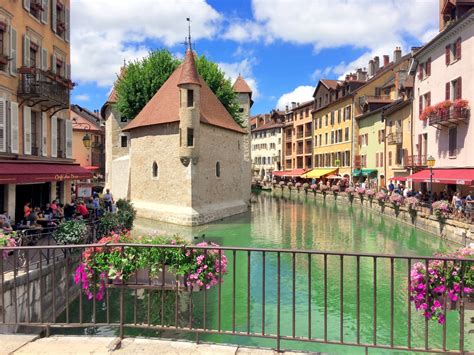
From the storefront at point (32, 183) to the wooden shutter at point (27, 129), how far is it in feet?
2.38

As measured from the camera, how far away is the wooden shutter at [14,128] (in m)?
14.9

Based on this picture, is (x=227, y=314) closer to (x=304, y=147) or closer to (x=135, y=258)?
(x=135, y=258)

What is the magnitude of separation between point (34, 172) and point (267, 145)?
7138 cm

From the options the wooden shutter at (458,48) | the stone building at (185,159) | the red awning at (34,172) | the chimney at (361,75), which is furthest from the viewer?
the chimney at (361,75)

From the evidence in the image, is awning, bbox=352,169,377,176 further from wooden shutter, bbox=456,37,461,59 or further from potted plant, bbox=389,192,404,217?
wooden shutter, bbox=456,37,461,59

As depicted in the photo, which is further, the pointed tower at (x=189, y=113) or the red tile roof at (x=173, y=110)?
the red tile roof at (x=173, y=110)

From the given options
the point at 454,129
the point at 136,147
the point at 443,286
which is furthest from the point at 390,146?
the point at 443,286

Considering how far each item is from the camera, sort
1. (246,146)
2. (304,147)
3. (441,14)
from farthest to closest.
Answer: (304,147), (246,146), (441,14)

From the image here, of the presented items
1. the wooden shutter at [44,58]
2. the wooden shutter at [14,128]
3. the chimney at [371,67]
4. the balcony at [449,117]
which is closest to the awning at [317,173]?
the chimney at [371,67]

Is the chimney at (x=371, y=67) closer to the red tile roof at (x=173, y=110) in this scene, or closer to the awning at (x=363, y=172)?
the awning at (x=363, y=172)

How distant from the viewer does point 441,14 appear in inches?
1056

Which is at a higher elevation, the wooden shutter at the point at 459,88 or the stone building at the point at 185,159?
the wooden shutter at the point at 459,88

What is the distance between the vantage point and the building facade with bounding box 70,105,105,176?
5278 cm

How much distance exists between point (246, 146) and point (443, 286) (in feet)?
131
